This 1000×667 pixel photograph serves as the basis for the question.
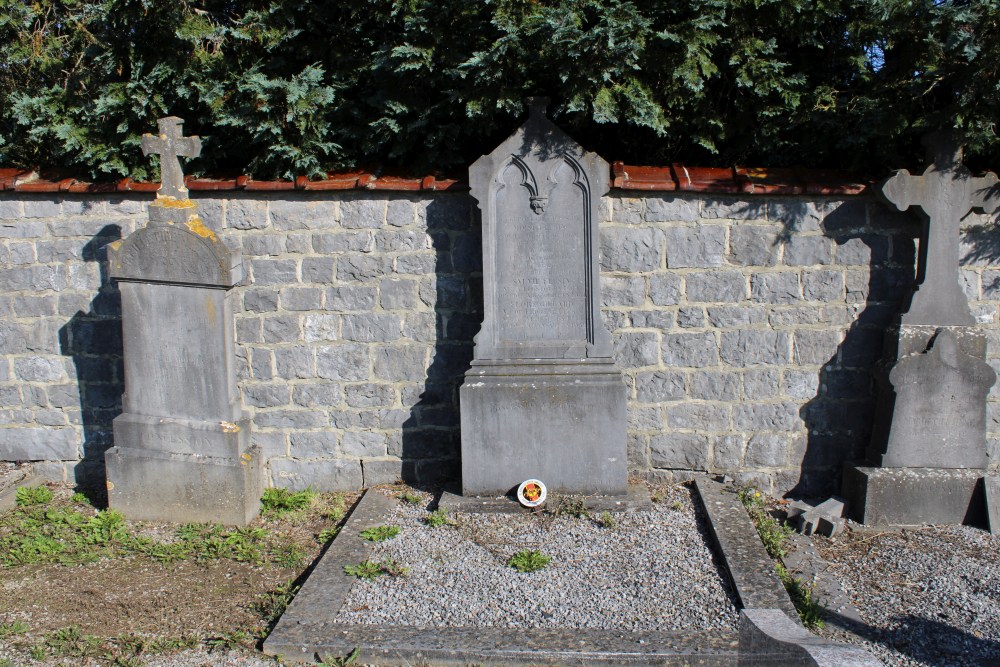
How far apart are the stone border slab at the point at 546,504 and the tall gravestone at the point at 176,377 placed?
1.36 m

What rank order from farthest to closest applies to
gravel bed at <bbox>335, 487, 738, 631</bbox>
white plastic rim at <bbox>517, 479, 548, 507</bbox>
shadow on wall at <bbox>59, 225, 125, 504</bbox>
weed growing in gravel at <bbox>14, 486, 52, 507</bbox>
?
shadow on wall at <bbox>59, 225, 125, 504</bbox> < weed growing in gravel at <bbox>14, 486, 52, 507</bbox> < white plastic rim at <bbox>517, 479, 548, 507</bbox> < gravel bed at <bbox>335, 487, 738, 631</bbox>

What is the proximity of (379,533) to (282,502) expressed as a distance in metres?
1.02

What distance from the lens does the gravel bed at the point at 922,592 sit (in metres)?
4.02

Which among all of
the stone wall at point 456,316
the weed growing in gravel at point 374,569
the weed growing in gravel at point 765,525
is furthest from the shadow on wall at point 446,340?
the weed growing in gravel at point 765,525

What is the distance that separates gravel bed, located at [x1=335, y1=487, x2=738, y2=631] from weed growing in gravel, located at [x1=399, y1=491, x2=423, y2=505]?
0.20m

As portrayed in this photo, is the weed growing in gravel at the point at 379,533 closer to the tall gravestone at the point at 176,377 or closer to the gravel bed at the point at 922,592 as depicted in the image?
the tall gravestone at the point at 176,377

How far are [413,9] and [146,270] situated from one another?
242 cm

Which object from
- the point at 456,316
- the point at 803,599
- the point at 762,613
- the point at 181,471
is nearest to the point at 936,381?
the point at 803,599

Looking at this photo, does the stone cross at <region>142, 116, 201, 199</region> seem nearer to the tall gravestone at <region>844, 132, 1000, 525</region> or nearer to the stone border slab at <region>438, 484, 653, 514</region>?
the stone border slab at <region>438, 484, 653, 514</region>

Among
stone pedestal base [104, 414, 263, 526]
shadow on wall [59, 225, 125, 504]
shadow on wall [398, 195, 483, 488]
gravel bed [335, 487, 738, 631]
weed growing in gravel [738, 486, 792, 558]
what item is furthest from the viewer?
shadow on wall [59, 225, 125, 504]

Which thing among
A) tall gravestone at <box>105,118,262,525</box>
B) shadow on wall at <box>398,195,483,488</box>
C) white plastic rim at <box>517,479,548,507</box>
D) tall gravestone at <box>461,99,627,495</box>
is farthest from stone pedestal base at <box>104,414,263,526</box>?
white plastic rim at <box>517,479,548,507</box>

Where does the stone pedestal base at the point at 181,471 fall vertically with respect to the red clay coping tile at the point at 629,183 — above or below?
below

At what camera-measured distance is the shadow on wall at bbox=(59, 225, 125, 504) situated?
604 cm

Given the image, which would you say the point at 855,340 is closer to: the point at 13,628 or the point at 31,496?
the point at 13,628
